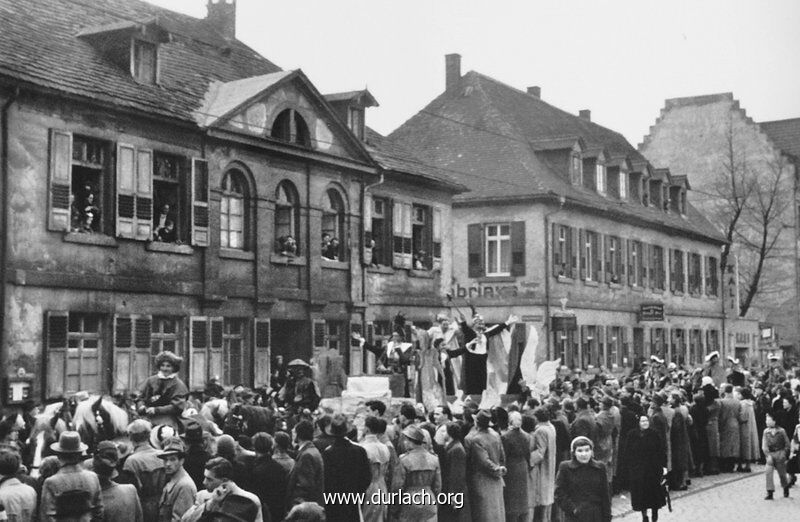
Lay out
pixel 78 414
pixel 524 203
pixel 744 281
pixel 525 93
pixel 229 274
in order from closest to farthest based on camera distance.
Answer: pixel 78 414 → pixel 229 274 → pixel 524 203 → pixel 525 93 → pixel 744 281

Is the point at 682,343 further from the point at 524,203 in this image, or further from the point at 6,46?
the point at 6,46

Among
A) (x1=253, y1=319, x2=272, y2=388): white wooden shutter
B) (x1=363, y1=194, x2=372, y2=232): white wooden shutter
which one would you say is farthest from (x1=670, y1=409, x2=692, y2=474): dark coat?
(x1=363, y1=194, x2=372, y2=232): white wooden shutter

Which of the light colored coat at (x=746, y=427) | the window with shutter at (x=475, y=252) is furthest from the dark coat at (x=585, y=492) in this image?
the window with shutter at (x=475, y=252)

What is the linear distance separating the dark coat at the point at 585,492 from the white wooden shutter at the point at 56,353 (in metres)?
11.3

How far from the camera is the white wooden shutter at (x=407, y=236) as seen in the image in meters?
30.4

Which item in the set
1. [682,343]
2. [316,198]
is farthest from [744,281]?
[316,198]

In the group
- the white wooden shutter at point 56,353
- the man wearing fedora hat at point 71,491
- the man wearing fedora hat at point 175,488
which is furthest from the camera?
the white wooden shutter at point 56,353

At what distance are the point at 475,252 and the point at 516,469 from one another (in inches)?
974

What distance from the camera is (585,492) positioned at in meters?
11.3

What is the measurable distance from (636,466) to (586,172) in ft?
91.0

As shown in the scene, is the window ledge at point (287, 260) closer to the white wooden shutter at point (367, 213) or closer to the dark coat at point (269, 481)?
the white wooden shutter at point (367, 213)

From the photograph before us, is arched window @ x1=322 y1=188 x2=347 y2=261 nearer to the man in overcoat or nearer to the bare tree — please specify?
the man in overcoat

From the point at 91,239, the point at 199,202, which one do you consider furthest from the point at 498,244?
the point at 91,239

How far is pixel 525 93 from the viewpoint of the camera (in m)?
46.2
